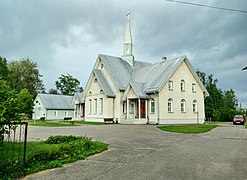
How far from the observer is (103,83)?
31.8m

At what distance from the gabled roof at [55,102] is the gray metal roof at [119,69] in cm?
2433

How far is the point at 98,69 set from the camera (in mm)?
34500

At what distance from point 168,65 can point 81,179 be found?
1066 inches

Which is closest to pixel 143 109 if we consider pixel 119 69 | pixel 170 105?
pixel 170 105

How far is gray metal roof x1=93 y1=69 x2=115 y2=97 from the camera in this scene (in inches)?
1215

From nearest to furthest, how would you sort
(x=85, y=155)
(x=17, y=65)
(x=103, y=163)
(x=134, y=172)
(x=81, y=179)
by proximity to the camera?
(x=81, y=179) < (x=134, y=172) < (x=103, y=163) < (x=85, y=155) < (x=17, y=65)

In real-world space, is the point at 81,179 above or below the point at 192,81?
below

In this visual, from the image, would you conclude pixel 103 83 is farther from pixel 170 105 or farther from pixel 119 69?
pixel 170 105

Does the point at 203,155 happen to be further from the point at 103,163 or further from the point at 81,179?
the point at 81,179

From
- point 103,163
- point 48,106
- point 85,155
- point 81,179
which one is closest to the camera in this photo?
point 81,179

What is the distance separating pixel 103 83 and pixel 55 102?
2635 centimetres

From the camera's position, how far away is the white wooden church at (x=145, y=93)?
2819cm

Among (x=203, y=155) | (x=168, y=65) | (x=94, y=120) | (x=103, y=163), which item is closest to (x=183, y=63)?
(x=168, y=65)

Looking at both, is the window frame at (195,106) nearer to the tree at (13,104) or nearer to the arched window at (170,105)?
the arched window at (170,105)
